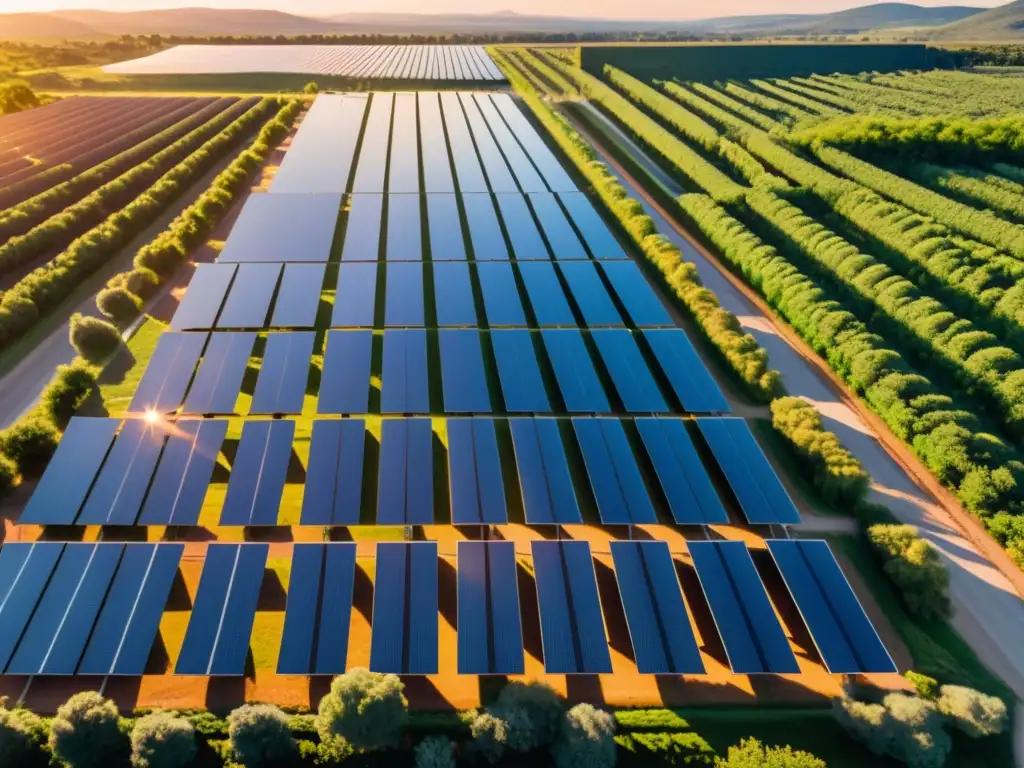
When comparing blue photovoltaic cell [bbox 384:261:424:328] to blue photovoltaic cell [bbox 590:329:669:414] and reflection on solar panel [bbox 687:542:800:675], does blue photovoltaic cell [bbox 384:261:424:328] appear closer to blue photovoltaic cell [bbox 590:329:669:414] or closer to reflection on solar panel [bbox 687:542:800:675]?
blue photovoltaic cell [bbox 590:329:669:414]

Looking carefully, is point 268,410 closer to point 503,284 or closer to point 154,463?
point 154,463

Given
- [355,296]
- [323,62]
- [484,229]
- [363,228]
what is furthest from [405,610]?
[323,62]

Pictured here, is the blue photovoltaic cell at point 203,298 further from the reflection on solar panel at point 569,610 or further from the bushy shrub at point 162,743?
the reflection on solar panel at point 569,610

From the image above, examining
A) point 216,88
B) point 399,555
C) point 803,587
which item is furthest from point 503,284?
point 216,88

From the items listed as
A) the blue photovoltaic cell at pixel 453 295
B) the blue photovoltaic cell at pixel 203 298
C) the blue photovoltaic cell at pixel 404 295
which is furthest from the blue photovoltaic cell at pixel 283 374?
the blue photovoltaic cell at pixel 453 295

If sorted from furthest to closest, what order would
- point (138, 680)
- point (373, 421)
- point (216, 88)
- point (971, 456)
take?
point (216, 88)
point (373, 421)
point (971, 456)
point (138, 680)

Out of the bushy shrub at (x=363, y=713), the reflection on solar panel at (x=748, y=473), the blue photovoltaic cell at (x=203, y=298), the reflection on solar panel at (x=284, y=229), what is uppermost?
the reflection on solar panel at (x=284, y=229)

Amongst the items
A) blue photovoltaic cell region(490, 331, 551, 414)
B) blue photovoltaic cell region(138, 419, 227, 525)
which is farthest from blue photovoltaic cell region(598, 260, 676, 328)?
blue photovoltaic cell region(138, 419, 227, 525)
